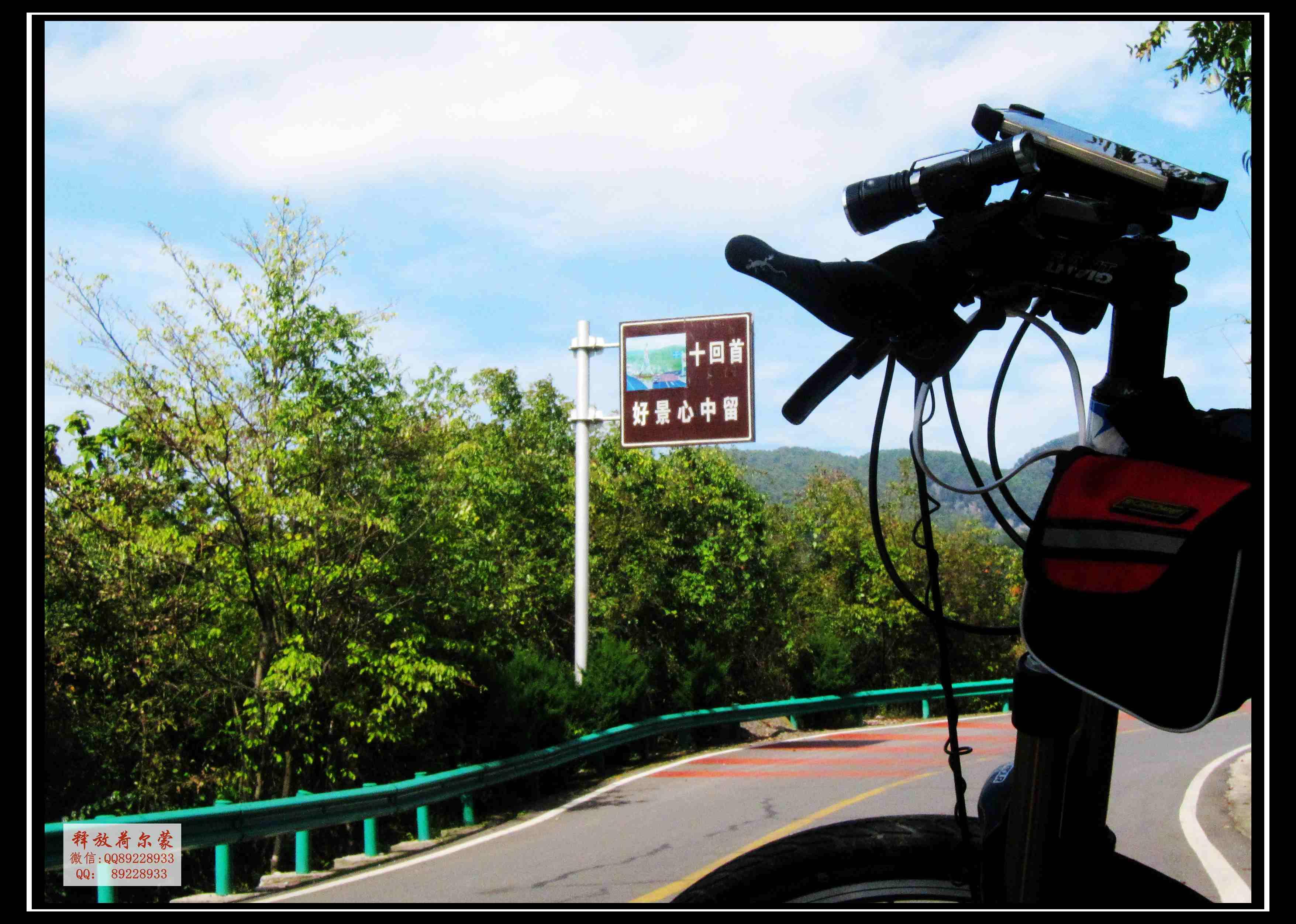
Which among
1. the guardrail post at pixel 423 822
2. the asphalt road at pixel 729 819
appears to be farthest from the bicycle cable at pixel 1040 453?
the guardrail post at pixel 423 822

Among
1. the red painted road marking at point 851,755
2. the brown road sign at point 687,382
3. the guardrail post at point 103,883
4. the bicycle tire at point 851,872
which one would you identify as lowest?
the red painted road marking at point 851,755

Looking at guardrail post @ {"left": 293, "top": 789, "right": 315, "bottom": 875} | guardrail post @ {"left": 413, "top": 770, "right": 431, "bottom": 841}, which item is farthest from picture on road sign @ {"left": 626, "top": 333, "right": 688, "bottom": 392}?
guardrail post @ {"left": 293, "top": 789, "right": 315, "bottom": 875}

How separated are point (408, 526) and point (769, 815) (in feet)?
16.8

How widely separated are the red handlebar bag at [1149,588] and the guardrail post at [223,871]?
754 cm

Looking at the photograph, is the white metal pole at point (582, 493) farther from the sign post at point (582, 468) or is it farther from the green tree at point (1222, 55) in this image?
the green tree at point (1222, 55)

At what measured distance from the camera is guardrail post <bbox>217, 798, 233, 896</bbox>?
24.6 ft

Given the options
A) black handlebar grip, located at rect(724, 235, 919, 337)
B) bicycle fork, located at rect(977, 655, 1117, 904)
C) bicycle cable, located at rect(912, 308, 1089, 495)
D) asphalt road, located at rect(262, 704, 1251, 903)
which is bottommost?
asphalt road, located at rect(262, 704, 1251, 903)

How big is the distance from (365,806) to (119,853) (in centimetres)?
309

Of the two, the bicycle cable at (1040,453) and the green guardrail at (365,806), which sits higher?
the bicycle cable at (1040,453)

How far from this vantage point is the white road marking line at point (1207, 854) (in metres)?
6.80

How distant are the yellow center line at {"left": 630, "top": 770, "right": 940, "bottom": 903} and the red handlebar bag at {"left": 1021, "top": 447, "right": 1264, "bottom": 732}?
9.68 feet

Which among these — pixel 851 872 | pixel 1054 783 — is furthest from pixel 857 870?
pixel 1054 783

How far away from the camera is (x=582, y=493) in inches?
676

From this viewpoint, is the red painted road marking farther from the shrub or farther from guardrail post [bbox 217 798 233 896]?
guardrail post [bbox 217 798 233 896]
